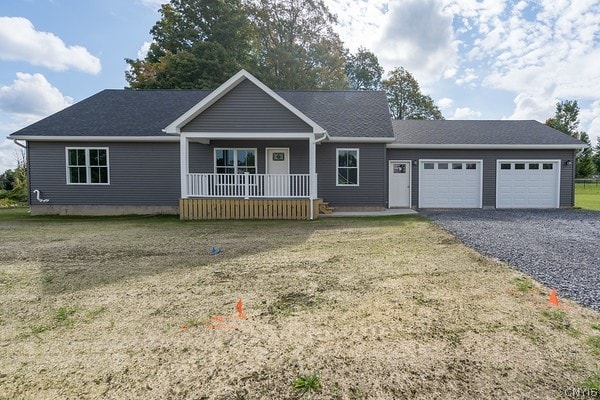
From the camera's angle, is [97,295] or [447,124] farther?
[447,124]

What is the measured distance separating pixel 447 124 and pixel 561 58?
537 centimetres

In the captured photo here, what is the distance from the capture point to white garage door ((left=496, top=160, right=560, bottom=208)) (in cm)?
1430

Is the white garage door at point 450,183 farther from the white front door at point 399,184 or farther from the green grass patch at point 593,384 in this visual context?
the green grass patch at point 593,384

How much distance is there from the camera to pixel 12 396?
7.25 feet

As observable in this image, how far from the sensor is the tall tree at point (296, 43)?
89.4 feet

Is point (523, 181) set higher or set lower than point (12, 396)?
higher

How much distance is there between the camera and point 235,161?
43.5ft

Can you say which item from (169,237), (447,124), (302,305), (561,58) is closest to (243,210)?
(169,237)

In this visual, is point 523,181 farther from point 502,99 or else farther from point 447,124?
point 502,99

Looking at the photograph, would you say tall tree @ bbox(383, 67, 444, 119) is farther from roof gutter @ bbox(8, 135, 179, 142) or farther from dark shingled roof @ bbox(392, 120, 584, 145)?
roof gutter @ bbox(8, 135, 179, 142)

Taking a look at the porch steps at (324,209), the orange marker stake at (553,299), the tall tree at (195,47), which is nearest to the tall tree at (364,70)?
the tall tree at (195,47)

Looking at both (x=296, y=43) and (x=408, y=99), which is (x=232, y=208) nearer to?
(x=296, y=43)

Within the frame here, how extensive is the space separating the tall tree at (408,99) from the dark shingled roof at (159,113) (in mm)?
21489

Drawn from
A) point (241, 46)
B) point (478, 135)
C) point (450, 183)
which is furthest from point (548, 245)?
point (241, 46)
